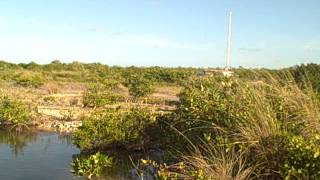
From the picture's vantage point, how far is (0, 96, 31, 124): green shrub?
24.2m

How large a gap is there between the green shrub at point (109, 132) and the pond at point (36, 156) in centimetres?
95

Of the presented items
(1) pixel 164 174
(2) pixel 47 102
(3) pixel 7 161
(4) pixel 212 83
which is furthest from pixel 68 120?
(1) pixel 164 174

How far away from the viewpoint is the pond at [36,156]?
15570 mm

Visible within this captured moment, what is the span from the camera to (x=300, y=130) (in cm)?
803

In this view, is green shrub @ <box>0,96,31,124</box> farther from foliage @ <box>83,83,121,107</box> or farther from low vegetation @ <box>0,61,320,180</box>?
low vegetation @ <box>0,61,320,180</box>

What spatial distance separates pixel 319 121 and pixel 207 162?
6.00ft

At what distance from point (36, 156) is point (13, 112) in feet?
19.5

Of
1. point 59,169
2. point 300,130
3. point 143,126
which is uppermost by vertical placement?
point 300,130

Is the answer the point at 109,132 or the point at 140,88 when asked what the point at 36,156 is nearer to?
the point at 109,132

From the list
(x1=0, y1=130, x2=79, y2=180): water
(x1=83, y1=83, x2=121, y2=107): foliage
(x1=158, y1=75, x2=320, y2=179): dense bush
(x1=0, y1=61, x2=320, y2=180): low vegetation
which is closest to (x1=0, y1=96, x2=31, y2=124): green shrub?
(x1=0, y1=130, x2=79, y2=180): water

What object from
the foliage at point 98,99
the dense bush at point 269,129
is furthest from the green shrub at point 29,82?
the dense bush at point 269,129

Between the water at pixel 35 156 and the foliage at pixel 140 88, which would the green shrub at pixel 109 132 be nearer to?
the water at pixel 35 156

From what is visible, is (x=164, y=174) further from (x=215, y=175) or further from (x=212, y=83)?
(x=212, y=83)

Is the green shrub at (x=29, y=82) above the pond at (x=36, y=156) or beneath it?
above
